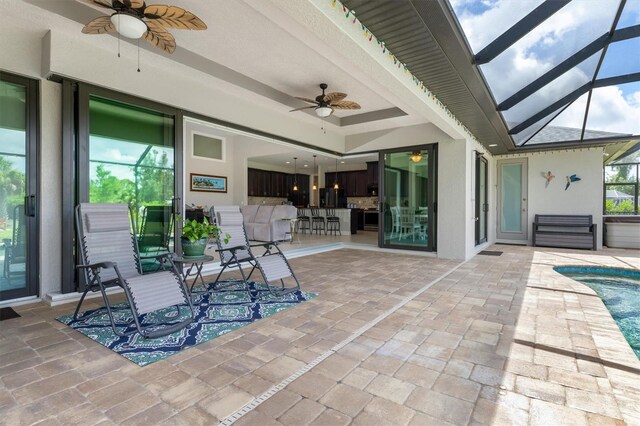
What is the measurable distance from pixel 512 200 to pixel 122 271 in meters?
9.79

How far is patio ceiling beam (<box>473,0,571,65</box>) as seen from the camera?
3.23m

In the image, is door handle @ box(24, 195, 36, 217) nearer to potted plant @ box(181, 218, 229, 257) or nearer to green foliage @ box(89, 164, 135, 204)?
green foliage @ box(89, 164, 135, 204)

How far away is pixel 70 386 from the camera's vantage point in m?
1.84

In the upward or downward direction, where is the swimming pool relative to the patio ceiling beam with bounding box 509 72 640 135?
downward

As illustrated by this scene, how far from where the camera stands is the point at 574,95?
19.5ft

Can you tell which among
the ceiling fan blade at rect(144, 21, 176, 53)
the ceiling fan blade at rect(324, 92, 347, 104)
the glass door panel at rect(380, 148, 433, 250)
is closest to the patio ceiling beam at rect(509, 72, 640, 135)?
the glass door panel at rect(380, 148, 433, 250)

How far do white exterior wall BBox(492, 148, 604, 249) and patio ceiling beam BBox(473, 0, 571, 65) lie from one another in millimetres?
6458

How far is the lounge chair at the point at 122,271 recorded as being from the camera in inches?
100

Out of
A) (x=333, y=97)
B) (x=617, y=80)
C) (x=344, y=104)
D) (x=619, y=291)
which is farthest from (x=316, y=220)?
(x=617, y=80)

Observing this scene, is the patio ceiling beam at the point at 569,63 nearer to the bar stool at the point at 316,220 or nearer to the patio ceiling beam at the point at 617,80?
the patio ceiling beam at the point at 617,80

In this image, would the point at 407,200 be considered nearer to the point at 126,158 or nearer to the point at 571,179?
the point at 571,179

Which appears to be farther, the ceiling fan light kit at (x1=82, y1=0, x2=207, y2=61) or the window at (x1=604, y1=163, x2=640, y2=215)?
the window at (x1=604, y1=163, x2=640, y2=215)

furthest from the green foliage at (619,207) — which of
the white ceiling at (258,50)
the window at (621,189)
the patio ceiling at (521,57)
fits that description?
the white ceiling at (258,50)

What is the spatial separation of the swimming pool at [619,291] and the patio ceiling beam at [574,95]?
2.92 meters
